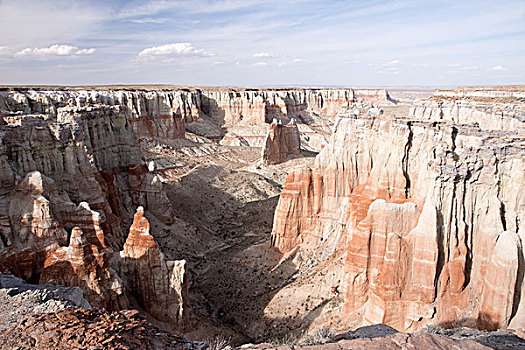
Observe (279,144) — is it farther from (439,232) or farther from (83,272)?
(83,272)

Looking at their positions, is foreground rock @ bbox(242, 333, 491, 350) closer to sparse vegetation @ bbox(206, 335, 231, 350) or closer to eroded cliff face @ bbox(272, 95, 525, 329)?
sparse vegetation @ bbox(206, 335, 231, 350)

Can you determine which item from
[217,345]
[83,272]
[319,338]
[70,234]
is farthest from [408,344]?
[70,234]

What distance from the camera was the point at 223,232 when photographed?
135ft

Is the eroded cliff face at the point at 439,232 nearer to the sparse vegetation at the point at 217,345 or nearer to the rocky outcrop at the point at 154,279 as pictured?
the sparse vegetation at the point at 217,345

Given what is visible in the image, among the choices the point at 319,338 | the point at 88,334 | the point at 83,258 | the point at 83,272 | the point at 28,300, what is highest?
the point at 88,334

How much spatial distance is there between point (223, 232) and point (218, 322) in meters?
17.2

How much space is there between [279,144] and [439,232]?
49.6 metres

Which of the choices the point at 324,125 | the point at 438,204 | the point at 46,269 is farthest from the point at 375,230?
the point at 324,125

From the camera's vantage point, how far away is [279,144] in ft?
221

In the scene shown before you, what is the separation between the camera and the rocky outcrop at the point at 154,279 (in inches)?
849

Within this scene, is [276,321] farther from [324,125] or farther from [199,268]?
[324,125]

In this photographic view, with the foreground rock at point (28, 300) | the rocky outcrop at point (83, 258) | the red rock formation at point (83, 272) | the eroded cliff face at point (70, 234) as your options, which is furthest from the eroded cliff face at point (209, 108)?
the foreground rock at point (28, 300)

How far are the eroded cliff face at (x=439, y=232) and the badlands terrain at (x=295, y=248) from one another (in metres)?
0.07

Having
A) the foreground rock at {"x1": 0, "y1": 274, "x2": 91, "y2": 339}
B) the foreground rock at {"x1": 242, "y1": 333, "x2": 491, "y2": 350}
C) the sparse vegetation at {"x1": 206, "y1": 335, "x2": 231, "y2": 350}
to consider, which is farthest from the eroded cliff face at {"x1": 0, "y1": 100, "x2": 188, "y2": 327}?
the foreground rock at {"x1": 242, "y1": 333, "x2": 491, "y2": 350}
